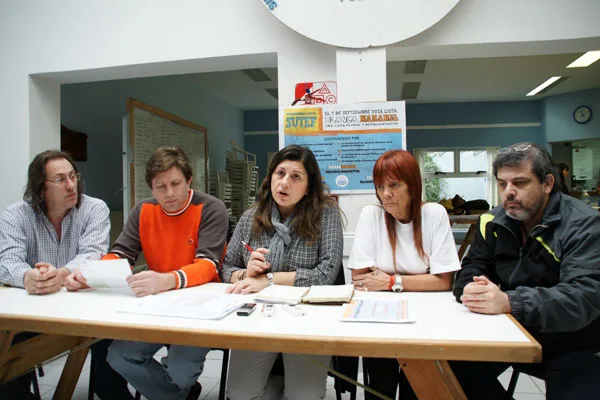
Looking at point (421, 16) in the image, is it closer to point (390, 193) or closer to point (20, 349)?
point (390, 193)

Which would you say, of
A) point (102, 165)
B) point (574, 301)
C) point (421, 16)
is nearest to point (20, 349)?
point (574, 301)

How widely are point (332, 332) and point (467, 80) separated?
691cm

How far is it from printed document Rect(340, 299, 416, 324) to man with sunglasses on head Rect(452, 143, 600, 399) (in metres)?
0.21

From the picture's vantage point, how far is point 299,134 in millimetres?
2523

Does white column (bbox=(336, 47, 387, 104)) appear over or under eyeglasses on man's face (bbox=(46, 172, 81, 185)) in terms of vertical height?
over

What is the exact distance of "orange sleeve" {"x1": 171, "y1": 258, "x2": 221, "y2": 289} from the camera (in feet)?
5.53

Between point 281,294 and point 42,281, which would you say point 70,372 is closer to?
point 42,281

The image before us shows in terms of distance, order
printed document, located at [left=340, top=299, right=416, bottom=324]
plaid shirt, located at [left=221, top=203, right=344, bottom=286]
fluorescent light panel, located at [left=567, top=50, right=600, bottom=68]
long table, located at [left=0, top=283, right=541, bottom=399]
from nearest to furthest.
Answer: long table, located at [left=0, top=283, right=541, bottom=399] → printed document, located at [left=340, top=299, right=416, bottom=324] → plaid shirt, located at [left=221, top=203, right=344, bottom=286] → fluorescent light panel, located at [left=567, top=50, right=600, bottom=68]

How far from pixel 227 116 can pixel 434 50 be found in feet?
20.3

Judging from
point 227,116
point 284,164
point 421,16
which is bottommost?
point 284,164

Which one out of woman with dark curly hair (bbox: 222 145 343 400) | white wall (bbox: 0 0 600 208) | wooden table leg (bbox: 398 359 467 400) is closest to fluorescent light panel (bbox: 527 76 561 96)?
white wall (bbox: 0 0 600 208)

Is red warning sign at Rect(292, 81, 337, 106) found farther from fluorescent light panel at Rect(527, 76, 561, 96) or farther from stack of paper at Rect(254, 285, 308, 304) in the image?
fluorescent light panel at Rect(527, 76, 561, 96)

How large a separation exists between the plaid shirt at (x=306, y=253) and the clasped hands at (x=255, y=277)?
13 cm

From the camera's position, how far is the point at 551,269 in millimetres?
1410
